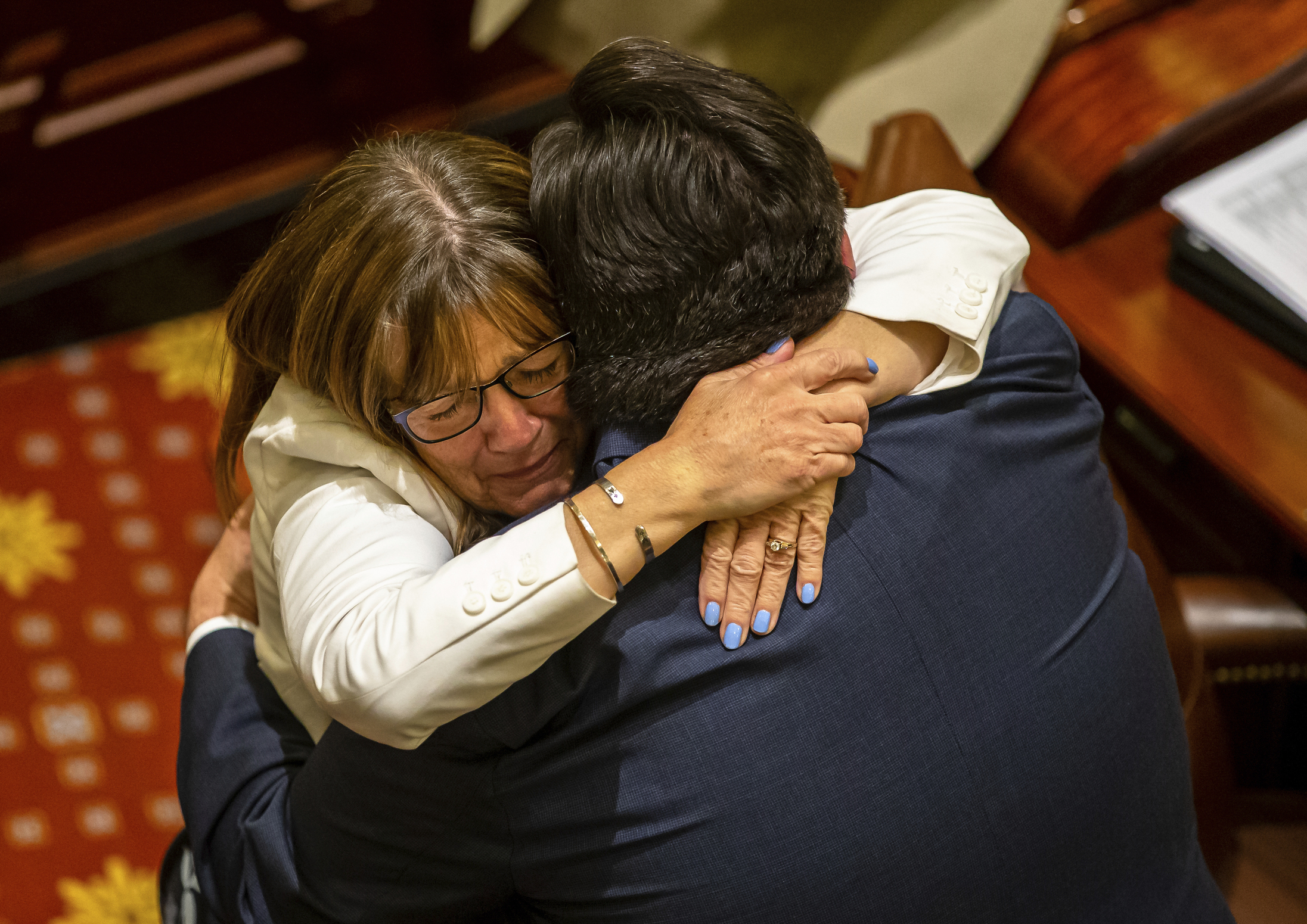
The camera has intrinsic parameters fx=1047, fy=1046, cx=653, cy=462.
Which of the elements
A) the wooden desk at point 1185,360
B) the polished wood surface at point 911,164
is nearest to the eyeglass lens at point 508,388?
the polished wood surface at point 911,164

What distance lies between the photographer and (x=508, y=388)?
109 cm

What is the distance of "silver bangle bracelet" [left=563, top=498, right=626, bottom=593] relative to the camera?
878 millimetres

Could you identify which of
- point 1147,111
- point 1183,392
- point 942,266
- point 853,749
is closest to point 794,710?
point 853,749

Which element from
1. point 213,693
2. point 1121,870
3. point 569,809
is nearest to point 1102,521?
point 1121,870

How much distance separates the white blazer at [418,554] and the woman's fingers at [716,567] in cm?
9

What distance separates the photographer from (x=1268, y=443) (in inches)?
58.6

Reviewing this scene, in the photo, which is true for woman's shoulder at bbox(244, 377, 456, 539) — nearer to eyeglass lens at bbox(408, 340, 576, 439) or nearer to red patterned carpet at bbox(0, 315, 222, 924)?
eyeglass lens at bbox(408, 340, 576, 439)

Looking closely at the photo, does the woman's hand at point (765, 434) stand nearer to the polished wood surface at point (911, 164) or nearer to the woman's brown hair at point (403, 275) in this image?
the woman's brown hair at point (403, 275)

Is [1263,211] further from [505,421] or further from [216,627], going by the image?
[216,627]

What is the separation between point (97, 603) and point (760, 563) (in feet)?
5.99

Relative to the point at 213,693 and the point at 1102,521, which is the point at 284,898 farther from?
the point at 1102,521

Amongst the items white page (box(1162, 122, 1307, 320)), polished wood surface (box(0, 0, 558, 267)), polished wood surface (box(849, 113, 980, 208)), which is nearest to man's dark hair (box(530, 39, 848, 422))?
polished wood surface (box(849, 113, 980, 208))

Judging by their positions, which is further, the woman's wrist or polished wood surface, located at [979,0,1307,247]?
polished wood surface, located at [979,0,1307,247]

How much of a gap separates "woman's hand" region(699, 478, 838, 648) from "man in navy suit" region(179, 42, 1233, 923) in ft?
0.05
